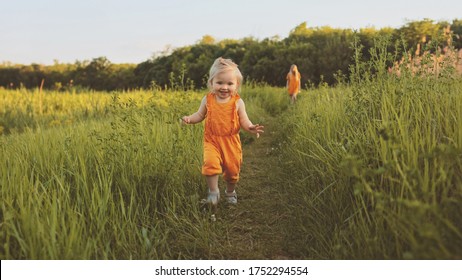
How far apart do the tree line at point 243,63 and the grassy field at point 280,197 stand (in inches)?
536

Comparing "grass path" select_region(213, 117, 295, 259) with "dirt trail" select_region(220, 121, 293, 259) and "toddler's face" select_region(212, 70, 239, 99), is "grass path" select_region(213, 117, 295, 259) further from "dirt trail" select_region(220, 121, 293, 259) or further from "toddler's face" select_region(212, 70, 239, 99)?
"toddler's face" select_region(212, 70, 239, 99)

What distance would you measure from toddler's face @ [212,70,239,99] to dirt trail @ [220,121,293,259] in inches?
40.0

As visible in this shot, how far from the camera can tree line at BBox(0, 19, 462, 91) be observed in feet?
73.2

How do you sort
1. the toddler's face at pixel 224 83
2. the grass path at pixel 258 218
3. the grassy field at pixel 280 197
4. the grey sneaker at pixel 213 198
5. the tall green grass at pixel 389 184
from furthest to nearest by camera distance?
the toddler's face at pixel 224 83 < the grey sneaker at pixel 213 198 < the grass path at pixel 258 218 < the grassy field at pixel 280 197 < the tall green grass at pixel 389 184

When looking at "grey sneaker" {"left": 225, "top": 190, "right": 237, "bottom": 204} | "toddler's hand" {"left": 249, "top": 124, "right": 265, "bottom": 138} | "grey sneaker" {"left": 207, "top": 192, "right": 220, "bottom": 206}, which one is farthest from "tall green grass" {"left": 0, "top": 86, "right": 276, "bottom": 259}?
"toddler's hand" {"left": 249, "top": 124, "right": 265, "bottom": 138}

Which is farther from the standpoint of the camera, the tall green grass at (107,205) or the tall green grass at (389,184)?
the tall green grass at (107,205)

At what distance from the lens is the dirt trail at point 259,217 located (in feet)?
8.02

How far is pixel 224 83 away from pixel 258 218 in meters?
1.18

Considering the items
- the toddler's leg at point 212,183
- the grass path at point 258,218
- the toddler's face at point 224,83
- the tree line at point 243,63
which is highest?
the tree line at point 243,63

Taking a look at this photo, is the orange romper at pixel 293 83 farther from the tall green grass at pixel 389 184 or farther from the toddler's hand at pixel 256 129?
the toddler's hand at pixel 256 129

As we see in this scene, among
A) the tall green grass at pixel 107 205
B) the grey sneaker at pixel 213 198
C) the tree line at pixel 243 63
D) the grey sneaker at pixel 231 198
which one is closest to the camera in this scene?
the tall green grass at pixel 107 205

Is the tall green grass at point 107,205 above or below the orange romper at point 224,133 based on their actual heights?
below

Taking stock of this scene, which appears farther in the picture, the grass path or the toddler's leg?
the toddler's leg

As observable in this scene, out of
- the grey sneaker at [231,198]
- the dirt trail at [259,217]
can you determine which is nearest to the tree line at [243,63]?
the dirt trail at [259,217]
